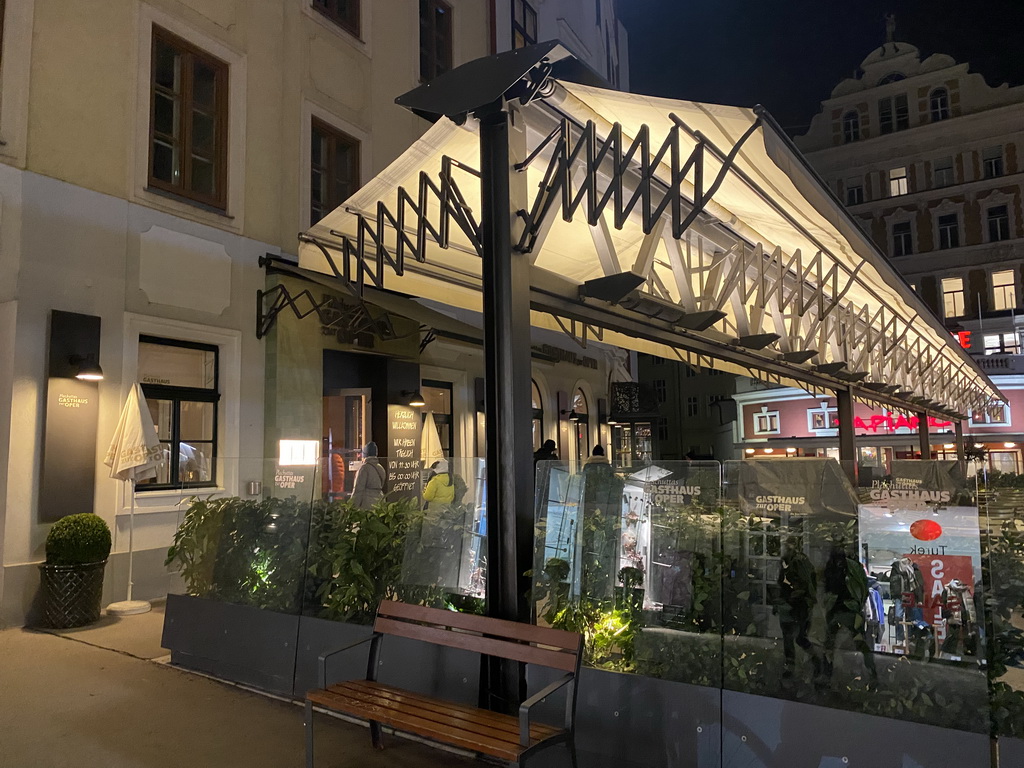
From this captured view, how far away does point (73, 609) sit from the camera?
7.33 m

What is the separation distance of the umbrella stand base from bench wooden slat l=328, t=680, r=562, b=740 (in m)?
4.95

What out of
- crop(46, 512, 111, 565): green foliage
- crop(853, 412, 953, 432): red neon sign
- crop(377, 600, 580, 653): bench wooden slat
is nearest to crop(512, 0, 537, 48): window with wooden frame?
crop(46, 512, 111, 565): green foliage

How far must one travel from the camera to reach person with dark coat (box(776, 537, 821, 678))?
11.3ft

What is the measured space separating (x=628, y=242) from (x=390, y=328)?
4.91 metres

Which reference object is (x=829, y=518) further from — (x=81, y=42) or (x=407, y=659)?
(x=81, y=42)

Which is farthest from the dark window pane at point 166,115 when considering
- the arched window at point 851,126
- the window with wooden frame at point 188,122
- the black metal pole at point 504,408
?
the arched window at point 851,126

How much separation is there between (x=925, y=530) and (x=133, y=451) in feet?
24.6

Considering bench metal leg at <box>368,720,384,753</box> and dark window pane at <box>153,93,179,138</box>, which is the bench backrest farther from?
dark window pane at <box>153,93,179,138</box>

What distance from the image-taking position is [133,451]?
7867 millimetres

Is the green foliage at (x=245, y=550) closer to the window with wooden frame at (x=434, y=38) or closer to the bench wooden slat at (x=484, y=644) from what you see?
the bench wooden slat at (x=484, y=644)

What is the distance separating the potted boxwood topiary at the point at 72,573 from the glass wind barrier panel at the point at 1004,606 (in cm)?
773

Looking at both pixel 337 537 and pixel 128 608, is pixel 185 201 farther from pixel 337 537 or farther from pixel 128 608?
pixel 337 537

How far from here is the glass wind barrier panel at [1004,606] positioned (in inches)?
117

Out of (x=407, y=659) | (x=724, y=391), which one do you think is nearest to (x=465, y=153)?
(x=407, y=659)
